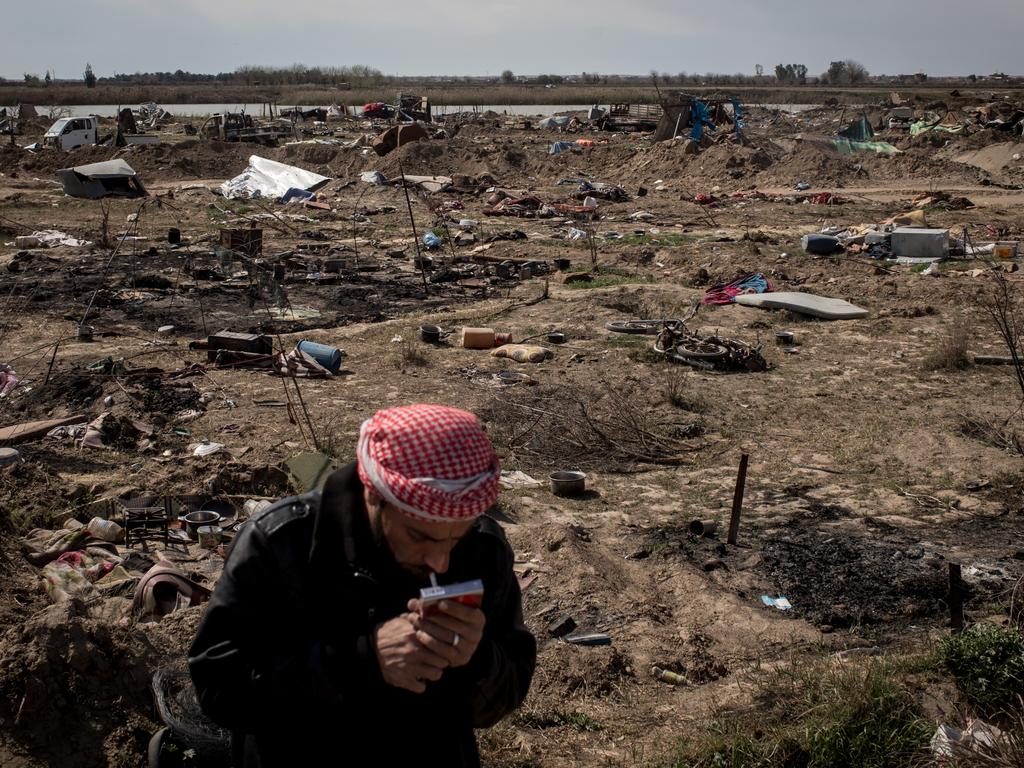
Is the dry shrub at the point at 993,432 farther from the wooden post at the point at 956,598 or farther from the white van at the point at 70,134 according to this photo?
the white van at the point at 70,134

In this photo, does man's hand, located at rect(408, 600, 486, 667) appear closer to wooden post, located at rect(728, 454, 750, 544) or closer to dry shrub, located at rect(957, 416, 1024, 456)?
wooden post, located at rect(728, 454, 750, 544)

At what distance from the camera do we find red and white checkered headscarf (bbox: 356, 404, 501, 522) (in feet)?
4.99

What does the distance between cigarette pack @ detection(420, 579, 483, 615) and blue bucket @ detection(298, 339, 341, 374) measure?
8.29 metres

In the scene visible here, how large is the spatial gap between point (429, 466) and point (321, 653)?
0.36 m

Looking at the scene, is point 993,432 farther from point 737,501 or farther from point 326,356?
point 326,356

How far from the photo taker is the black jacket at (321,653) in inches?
61.8

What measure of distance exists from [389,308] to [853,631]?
29.8 feet

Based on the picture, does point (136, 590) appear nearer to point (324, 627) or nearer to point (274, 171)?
point (324, 627)

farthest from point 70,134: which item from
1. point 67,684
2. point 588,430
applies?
point 67,684

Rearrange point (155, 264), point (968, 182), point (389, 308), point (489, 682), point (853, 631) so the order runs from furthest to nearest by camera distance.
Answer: point (968, 182)
point (155, 264)
point (389, 308)
point (853, 631)
point (489, 682)

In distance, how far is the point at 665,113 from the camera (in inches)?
1196

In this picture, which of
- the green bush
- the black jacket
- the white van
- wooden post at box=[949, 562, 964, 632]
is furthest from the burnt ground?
the white van

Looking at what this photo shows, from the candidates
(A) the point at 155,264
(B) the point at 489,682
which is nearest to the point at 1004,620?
(B) the point at 489,682

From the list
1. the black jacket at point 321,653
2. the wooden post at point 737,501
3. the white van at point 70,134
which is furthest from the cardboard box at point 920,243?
the white van at point 70,134
